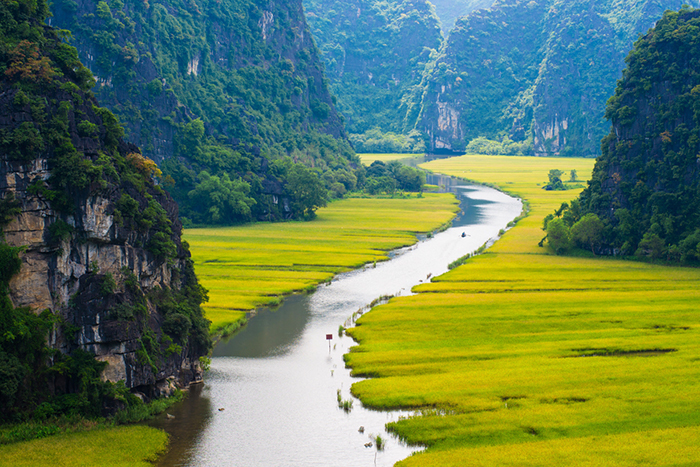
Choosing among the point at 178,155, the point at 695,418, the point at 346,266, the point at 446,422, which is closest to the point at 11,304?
the point at 446,422

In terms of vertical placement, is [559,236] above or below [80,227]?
below

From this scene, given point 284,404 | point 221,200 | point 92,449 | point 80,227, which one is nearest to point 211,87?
point 221,200

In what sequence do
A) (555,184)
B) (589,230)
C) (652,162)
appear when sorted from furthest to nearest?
(555,184)
(589,230)
(652,162)

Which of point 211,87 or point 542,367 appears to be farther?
point 211,87

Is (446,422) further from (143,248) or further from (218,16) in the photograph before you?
(218,16)

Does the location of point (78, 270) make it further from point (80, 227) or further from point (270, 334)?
point (270, 334)

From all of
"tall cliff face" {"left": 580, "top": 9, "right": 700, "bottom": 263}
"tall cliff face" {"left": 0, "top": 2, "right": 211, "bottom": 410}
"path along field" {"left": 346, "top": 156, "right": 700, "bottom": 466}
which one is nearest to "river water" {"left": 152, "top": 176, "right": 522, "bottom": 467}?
"path along field" {"left": 346, "top": 156, "right": 700, "bottom": 466}
